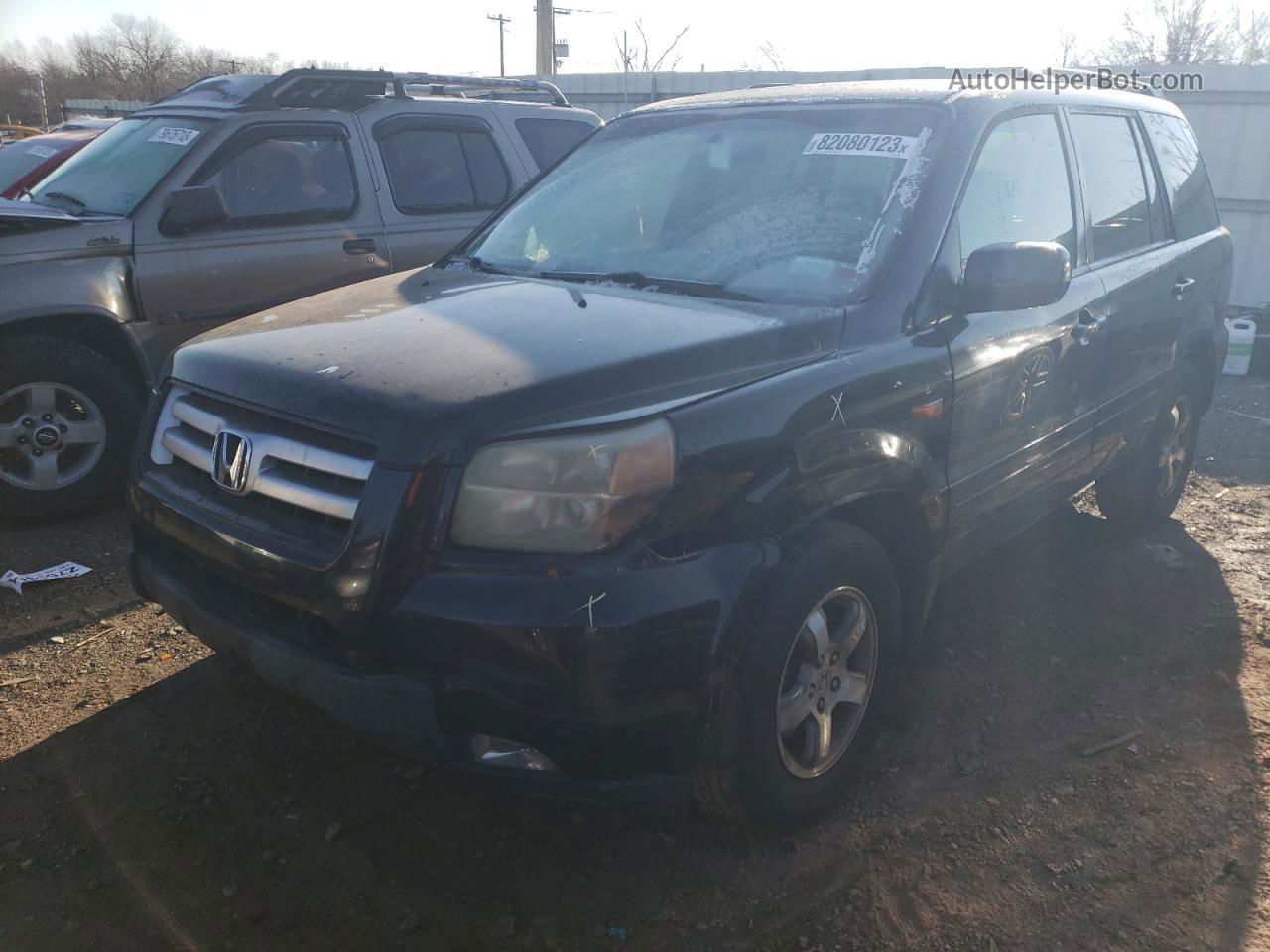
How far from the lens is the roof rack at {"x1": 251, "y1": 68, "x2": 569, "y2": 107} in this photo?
5.30 meters

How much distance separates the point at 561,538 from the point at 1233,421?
274 inches

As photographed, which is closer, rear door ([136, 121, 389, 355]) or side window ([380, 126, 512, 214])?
rear door ([136, 121, 389, 355])

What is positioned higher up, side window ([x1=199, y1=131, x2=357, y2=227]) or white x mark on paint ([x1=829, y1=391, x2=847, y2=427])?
side window ([x1=199, y1=131, x2=357, y2=227])

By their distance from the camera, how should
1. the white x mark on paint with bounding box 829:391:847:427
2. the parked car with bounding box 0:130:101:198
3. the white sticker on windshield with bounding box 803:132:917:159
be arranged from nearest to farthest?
1. the white x mark on paint with bounding box 829:391:847:427
2. the white sticker on windshield with bounding box 803:132:917:159
3. the parked car with bounding box 0:130:101:198

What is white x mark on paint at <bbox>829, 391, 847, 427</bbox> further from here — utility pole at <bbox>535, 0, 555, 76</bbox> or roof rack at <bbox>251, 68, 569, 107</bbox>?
utility pole at <bbox>535, 0, 555, 76</bbox>

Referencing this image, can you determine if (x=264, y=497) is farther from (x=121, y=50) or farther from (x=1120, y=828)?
(x=121, y=50)

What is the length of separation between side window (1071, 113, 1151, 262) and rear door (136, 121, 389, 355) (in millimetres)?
3507

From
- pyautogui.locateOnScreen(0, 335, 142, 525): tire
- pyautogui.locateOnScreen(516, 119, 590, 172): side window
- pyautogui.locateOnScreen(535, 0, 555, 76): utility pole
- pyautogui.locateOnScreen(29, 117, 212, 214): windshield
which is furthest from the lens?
pyautogui.locateOnScreen(535, 0, 555, 76): utility pole

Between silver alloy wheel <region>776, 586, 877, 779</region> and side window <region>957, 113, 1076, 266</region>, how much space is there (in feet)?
3.76

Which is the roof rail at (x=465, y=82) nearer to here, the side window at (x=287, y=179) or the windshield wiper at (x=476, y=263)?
the side window at (x=287, y=179)

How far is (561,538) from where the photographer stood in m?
A: 2.08

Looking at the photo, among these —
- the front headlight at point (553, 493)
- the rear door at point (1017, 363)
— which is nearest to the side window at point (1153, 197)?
the rear door at point (1017, 363)

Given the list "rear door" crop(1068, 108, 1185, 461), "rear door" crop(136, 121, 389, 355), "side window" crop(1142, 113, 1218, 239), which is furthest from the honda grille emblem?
"side window" crop(1142, 113, 1218, 239)

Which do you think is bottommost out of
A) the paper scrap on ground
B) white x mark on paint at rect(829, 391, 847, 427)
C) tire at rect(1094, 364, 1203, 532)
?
the paper scrap on ground
